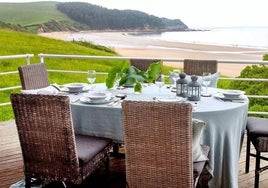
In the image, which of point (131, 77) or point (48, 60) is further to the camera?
point (48, 60)

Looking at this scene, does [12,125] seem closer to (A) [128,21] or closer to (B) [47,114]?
(B) [47,114]

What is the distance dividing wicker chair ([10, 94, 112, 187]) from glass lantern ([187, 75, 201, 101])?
906 millimetres

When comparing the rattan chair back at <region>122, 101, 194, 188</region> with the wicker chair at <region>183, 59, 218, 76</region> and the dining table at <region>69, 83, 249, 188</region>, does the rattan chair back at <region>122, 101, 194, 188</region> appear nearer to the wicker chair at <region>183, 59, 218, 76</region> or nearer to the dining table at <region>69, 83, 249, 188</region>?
the dining table at <region>69, 83, 249, 188</region>

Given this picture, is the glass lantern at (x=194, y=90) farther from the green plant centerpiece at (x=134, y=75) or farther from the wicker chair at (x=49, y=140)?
the wicker chair at (x=49, y=140)

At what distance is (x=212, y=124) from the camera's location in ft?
8.77

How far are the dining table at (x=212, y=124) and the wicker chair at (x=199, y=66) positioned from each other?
3.18 feet

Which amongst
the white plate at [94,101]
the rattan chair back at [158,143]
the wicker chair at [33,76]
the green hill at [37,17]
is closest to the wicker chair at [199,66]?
the white plate at [94,101]

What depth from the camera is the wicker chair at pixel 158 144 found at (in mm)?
2168

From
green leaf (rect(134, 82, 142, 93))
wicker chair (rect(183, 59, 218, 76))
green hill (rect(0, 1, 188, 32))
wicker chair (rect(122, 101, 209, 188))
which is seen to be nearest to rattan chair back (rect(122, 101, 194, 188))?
wicker chair (rect(122, 101, 209, 188))

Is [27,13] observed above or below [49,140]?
above

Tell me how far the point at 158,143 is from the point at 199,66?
1.97m

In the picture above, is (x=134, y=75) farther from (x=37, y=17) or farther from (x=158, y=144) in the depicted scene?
(x=37, y=17)

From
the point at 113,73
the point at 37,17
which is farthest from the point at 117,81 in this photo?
the point at 37,17

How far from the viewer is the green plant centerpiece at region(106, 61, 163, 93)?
10.6 feet
